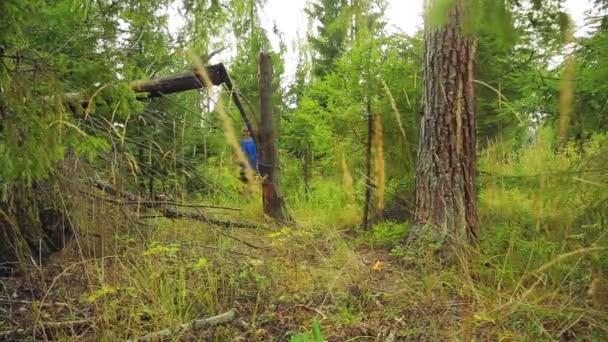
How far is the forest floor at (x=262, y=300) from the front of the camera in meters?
2.49

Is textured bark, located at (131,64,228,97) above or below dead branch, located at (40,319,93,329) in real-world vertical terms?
above

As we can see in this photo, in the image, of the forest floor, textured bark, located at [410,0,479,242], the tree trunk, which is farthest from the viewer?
the tree trunk

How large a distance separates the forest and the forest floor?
15mm

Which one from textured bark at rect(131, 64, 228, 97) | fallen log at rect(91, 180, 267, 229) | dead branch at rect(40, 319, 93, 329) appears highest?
textured bark at rect(131, 64, 228, 97)

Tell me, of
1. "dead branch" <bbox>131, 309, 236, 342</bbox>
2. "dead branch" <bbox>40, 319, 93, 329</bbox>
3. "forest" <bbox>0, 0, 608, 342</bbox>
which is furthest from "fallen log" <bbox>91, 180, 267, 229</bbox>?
"dead branch" <bbox>131, 309, 236, 342</bbox>

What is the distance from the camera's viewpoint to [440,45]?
4023 millimetres

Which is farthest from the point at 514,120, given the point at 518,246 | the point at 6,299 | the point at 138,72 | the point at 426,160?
the point at 6,299

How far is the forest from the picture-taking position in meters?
2.39

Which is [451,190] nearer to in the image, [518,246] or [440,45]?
[518,246]

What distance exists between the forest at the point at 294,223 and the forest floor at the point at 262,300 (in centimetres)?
2

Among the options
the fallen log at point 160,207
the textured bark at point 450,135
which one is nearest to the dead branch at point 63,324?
the fallen log at point 160,207

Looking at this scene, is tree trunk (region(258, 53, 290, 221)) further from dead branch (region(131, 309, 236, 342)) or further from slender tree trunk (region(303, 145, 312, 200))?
dead branch (region(131, 309, 236, 342))

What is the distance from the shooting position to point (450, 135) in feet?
13.3

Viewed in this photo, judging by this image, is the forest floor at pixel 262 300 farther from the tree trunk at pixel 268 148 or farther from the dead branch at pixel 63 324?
the tree trunk at pixel 268 148
